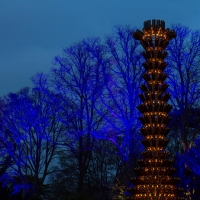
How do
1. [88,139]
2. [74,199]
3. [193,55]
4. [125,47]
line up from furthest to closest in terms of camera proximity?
[88,139] → [125,47] → [193,55] → [74,199]

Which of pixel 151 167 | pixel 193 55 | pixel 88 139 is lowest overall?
pixel 151 167

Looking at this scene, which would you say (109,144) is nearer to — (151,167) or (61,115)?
(61,115)

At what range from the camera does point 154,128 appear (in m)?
23.5

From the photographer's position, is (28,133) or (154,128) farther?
(28,133)

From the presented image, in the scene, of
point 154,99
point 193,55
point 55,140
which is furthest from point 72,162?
point 154,99

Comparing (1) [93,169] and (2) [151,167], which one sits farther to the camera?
(1) [93,169]

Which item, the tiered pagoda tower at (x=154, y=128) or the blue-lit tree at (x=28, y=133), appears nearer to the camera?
the tiered pagoda tower at (x=154, y=128)

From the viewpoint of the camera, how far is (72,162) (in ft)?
161

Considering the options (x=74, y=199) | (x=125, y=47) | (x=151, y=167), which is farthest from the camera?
(x=125, y=47)

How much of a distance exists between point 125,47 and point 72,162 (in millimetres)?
15898

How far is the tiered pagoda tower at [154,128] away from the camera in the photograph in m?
23.0

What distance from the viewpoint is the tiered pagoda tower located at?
906 inches

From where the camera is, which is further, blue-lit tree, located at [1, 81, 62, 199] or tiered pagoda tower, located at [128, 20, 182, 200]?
blue-lit tree, located at [1, 81, 62, 199]

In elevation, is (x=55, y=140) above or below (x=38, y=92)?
below
